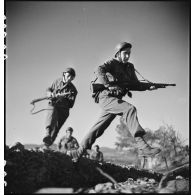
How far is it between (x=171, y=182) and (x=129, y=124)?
4.12 ft

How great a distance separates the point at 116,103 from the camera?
18.3ft

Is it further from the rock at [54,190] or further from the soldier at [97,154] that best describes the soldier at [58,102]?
the rock at [54,190]

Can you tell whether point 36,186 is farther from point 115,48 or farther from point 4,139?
point 115,48

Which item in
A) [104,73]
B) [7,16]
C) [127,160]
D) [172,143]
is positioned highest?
[7,16]

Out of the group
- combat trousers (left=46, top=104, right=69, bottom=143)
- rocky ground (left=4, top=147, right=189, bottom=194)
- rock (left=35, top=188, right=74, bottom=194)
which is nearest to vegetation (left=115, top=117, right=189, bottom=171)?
rocky ground (left=4, top=147, right=189, bottom=194)

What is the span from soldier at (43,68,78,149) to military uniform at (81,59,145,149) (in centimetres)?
97

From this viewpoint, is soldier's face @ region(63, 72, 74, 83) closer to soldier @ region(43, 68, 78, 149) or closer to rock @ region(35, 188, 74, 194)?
soldier @ region(43, 68, 78, 149)

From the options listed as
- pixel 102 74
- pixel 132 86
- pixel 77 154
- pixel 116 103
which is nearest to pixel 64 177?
pixel 77 154

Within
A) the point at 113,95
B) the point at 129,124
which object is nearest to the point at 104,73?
the point at 113,95

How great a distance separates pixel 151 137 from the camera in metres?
6.96

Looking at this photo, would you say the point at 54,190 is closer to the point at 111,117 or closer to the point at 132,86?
the point at 111,117

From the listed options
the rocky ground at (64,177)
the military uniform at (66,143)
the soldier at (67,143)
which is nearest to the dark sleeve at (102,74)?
the rocky ground at (64,177)

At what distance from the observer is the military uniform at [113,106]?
539 centimetres

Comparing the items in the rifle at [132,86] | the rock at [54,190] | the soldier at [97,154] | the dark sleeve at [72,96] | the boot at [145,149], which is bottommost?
the rock at [54,190]
